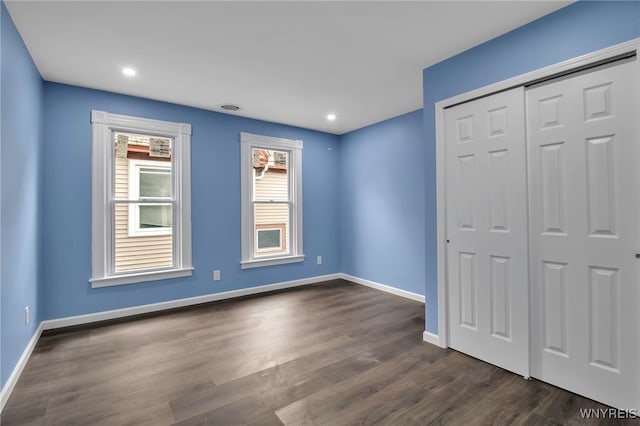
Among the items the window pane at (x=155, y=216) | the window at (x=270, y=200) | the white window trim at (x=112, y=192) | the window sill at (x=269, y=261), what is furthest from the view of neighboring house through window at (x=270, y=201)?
the window pane at (x=155, y=216)

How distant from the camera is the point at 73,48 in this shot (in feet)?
8.24

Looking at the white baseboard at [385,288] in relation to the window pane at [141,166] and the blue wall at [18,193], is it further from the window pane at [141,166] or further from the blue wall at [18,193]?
the blue wall at [18,193]

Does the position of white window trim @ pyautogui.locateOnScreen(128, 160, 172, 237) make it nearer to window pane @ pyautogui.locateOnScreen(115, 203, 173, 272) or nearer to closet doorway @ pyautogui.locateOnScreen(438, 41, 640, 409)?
window pane @ pyautogui.locateOnScreen(115, 203, 173, 272)

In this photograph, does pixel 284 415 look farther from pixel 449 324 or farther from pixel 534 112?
pixel 534 112

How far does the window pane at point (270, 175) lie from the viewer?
15.4ft

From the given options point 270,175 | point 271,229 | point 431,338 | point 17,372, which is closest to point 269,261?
point 271,229

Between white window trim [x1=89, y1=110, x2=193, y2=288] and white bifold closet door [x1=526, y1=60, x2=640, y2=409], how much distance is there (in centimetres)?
371

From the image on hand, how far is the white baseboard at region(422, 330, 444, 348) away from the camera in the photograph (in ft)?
8.98

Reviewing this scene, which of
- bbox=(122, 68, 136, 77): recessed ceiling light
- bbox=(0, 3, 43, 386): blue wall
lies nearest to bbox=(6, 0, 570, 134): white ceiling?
bbox=(122, 68, 136, 77): recessed ceiling light

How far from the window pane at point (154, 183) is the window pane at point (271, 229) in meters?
1.28

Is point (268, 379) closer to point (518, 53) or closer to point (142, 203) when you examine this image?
point (142, 203)

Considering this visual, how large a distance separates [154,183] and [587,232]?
432 cm

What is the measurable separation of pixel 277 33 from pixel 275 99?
140 centimetres

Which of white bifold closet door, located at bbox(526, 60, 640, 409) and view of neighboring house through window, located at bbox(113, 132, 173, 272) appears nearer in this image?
white bifold closet door, located at bbox(526, 60, 640, 409)
